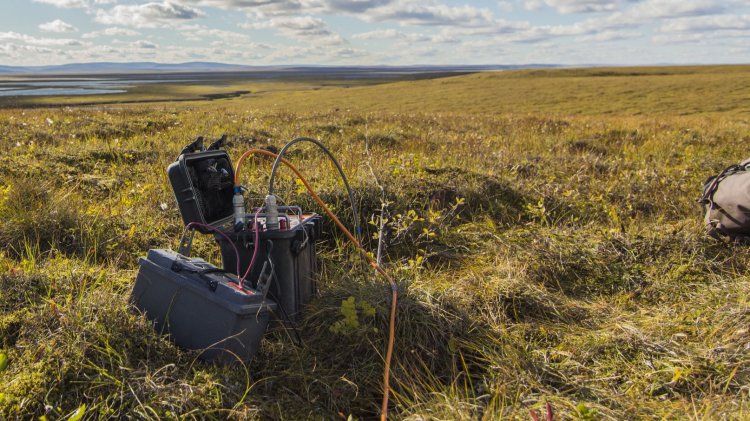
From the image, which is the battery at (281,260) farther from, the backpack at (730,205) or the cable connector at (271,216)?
the backpack at (730,205)

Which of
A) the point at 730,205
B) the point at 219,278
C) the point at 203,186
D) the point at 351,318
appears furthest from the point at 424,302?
the point at 730,205

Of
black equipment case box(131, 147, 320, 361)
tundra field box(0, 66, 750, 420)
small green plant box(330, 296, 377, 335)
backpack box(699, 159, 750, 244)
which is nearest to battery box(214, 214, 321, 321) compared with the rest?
black equipment case box(131, 147, 320, 361)

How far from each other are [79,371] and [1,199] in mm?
2884

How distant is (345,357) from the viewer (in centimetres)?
294

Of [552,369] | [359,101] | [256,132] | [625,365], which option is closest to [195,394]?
[552,369]

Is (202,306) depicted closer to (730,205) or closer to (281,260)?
(281,260)

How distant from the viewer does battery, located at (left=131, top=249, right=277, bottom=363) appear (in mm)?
2699

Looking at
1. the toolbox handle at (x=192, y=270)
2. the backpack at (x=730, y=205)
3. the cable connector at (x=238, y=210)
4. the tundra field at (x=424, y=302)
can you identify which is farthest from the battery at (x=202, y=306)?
the backpack at (x=730, y=205)

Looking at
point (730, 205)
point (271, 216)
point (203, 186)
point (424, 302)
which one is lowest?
point (424, 302)

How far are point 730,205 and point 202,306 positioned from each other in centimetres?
414

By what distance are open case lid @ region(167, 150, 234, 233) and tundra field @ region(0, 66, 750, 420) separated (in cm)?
69

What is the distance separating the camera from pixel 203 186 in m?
3.21

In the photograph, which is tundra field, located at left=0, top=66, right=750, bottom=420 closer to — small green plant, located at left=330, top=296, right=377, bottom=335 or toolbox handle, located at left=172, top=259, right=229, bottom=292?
small green plant, located at left=330, top=296, right=377, bottom=335

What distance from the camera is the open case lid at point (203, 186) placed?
3016mm
